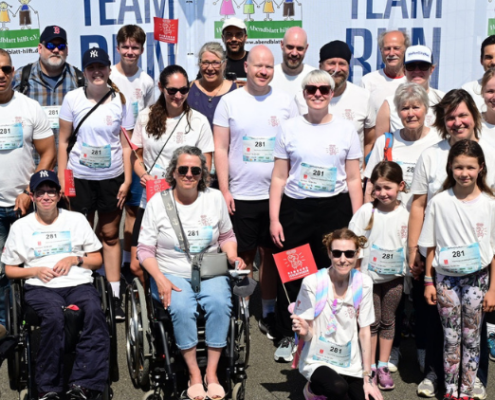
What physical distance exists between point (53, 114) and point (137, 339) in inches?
83.9

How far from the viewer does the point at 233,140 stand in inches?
209

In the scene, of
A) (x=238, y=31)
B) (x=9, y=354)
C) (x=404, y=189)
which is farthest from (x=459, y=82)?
(x=9, y=354)

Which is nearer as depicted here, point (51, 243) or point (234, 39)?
point (51, 243)

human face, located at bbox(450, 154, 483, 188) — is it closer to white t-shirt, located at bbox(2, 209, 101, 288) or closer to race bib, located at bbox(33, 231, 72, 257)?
white t-shirt, located at bbox(2, 209, 101, 288)

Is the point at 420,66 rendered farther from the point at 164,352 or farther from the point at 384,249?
the point at 164,352

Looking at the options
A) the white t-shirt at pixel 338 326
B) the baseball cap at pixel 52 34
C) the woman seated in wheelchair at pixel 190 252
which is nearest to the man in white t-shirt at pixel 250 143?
the woman seated in wheelchair at pixel 190 252

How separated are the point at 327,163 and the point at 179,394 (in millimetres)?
1715

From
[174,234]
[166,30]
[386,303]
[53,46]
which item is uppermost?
[166,30]

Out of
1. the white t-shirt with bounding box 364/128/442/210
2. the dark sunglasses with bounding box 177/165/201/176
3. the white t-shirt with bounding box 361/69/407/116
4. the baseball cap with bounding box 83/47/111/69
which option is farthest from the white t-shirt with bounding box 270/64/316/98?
the dark sunglasses with bounding box 177/165/201/176

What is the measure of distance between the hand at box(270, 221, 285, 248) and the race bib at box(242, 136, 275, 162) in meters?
0.49

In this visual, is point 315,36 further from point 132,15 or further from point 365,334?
point 365,334

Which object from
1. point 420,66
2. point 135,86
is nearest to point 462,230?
point 420,66

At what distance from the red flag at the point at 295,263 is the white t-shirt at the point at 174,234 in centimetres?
52

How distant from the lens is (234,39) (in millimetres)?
6422
